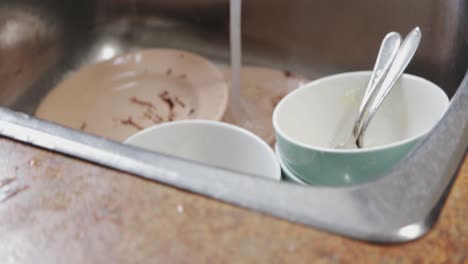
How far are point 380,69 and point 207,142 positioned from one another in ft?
0.64

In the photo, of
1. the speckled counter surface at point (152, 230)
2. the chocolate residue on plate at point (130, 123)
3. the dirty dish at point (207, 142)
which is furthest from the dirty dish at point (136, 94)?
the speckled counter surface at point (152, 230)

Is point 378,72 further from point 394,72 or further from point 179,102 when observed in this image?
point 179,102

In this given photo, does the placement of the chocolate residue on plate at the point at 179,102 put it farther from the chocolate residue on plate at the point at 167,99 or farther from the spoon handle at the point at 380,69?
the spoon handle at the point at 380,69

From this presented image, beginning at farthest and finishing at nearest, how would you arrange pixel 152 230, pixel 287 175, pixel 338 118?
pixel 338 118
pixel 287 175
pixel 152 230

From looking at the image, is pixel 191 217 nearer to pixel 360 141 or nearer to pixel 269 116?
pixel 360 141

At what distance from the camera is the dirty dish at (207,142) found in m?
0.55

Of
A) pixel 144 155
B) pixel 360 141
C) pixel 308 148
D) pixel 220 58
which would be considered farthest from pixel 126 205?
pixel 220 58

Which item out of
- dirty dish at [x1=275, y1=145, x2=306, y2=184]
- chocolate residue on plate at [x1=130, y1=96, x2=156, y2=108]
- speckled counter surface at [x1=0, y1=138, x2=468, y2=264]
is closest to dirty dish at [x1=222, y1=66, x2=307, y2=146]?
chocolate residue on plate at [x1=130, y1=96, x2=156, y2=108]

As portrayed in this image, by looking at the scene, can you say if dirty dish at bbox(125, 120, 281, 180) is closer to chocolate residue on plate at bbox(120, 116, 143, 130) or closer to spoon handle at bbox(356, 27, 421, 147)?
spoon handle at bbox(356, 27, 421, 147)

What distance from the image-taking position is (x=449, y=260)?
32cm

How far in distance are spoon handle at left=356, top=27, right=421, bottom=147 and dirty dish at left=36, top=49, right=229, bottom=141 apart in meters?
0.24

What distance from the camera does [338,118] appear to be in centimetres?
62

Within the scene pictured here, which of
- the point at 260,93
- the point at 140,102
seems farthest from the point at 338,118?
the point at 140,102

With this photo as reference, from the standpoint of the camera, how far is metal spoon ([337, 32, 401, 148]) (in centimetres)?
57
